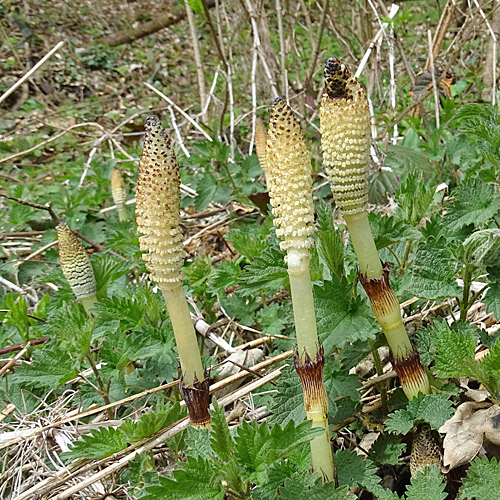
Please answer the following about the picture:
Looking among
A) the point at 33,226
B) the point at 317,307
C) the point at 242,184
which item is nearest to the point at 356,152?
the point at 317,307

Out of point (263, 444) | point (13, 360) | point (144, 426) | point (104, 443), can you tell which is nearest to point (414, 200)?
point (263, 444)

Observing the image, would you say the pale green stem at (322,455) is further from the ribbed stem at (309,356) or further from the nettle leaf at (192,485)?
the nettle leaf at (192,485)

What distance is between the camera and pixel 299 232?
1.38 metres

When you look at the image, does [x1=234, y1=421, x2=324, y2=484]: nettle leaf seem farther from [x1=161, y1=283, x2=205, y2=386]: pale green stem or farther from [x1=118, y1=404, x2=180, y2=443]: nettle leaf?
[x1=118, y1=404, x2=180, y2=443]: nettle leaf

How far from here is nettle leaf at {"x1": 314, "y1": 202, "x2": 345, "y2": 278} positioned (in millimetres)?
Result: 1792

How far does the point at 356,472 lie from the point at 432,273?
690 millimetres

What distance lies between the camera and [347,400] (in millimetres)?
1891

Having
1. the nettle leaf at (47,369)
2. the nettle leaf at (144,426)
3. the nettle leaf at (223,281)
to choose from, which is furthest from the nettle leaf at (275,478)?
the nettle leaf at (223,281)

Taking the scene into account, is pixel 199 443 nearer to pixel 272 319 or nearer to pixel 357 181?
pixel 357 181

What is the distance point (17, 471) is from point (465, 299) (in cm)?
188

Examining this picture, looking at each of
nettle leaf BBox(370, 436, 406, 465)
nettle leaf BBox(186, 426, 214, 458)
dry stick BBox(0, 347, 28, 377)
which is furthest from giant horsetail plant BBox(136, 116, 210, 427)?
dry stick BBox(0, 347, 28, 377)

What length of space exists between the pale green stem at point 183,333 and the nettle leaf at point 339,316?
1.29 ft

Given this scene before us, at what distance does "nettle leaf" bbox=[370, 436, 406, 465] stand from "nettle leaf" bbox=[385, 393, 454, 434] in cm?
13

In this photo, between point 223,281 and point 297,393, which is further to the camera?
point 223,281
